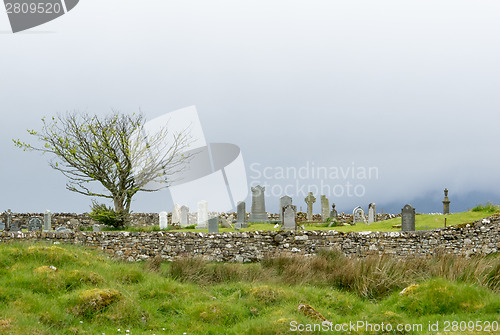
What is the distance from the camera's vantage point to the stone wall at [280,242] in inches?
805

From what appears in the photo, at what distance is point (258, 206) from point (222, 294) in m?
19.6

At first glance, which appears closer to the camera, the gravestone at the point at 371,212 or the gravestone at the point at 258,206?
the gravestone at the point at 258,206

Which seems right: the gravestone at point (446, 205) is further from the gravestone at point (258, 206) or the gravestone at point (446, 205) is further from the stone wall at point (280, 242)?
the stone wall at point (280, 242)

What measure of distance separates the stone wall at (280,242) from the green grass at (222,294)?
467cm

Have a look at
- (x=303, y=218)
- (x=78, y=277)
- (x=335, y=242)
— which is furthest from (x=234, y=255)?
(x=303, y=218)

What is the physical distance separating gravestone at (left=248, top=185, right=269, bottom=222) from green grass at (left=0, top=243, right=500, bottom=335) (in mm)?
16306

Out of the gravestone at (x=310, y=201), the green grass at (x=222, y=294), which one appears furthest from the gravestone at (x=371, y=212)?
the green grass at (x=222, y=294)

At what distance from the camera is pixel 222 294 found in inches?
520

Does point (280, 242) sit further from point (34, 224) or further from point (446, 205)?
point (446, 205)

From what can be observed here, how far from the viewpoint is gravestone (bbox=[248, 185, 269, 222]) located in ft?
106

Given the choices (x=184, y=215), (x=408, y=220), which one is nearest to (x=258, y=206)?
(x=184, y=215)

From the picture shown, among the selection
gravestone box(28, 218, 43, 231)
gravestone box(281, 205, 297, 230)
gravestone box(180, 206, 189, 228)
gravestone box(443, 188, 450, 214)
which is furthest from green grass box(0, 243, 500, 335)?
gravestone box(443, 188, 450, 214)

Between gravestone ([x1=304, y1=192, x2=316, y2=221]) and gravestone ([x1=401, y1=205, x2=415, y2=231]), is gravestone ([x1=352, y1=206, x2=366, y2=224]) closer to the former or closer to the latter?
gravestone ([x1=304, y1=192, x2=316, y2=221])

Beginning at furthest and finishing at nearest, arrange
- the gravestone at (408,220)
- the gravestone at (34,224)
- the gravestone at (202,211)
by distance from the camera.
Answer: the gravestone at (202,211), the gravestone at (34,224), the gravestone at (408,220)
